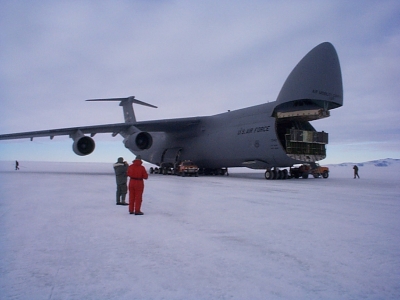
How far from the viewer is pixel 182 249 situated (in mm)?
3973

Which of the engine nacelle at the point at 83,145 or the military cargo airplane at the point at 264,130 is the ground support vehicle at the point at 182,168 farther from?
the engine nacelle at the point at 83,145

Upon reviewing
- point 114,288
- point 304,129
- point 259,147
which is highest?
Answer: point 304,129

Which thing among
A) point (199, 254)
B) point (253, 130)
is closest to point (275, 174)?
point (253, 130)

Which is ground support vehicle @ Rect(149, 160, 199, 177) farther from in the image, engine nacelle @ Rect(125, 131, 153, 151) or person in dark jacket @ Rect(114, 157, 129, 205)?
person in dark jacket @ Rect(114, 157, 129, 205)

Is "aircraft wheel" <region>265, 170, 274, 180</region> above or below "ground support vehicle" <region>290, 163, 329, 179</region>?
below

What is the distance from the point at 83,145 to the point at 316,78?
14463 millimetres

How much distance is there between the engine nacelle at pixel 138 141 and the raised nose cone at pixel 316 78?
914 centimetres

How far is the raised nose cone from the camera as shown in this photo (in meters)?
15.4

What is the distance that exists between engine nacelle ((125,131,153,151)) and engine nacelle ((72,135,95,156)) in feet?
7.67

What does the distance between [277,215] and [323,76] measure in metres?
Answer: 11.3

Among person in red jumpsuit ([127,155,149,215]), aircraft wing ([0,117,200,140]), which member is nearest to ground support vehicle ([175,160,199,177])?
aircraft wing ([0,117,200,140])

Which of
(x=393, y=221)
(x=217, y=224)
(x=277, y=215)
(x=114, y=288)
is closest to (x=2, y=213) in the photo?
(x=217, y=224)

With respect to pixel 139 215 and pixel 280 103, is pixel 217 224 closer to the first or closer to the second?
pixel 139 215

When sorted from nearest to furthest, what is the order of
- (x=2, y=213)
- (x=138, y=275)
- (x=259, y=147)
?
(x=138, y=275) → (x=2, y=213) → (x=259, y=147)
